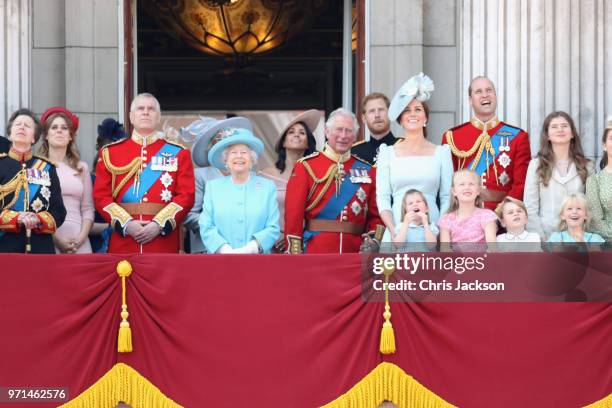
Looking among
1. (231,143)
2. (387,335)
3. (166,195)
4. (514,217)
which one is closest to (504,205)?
(514,217)

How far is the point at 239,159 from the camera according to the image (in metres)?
11.0

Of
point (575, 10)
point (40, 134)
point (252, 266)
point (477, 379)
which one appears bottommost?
point (477, 379)

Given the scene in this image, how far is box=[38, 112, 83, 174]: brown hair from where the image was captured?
11.3 metres

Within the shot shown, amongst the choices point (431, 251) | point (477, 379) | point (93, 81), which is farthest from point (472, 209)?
point (93, 81)

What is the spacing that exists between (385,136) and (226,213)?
1521mm

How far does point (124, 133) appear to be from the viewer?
12.2m

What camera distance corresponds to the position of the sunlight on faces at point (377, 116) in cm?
1162

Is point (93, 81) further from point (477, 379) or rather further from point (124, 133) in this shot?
point (477, 379)

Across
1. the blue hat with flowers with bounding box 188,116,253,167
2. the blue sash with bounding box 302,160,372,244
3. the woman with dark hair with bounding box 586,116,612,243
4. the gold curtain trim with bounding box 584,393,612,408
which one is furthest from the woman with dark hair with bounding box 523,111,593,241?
the blue hat with flowers with bounding box 188,116,253,167

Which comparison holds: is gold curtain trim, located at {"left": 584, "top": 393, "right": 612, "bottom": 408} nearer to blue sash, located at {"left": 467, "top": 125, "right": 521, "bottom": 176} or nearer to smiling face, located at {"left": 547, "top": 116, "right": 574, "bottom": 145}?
smiling face, located at {"left": 547, "top": 116, "right": 574, "bottom": 145}

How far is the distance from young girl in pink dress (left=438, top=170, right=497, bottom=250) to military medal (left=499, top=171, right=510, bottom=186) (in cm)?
76

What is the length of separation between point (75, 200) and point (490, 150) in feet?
9.71

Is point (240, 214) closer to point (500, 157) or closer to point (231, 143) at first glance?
point (231, 143)

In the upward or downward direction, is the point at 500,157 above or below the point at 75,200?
above
